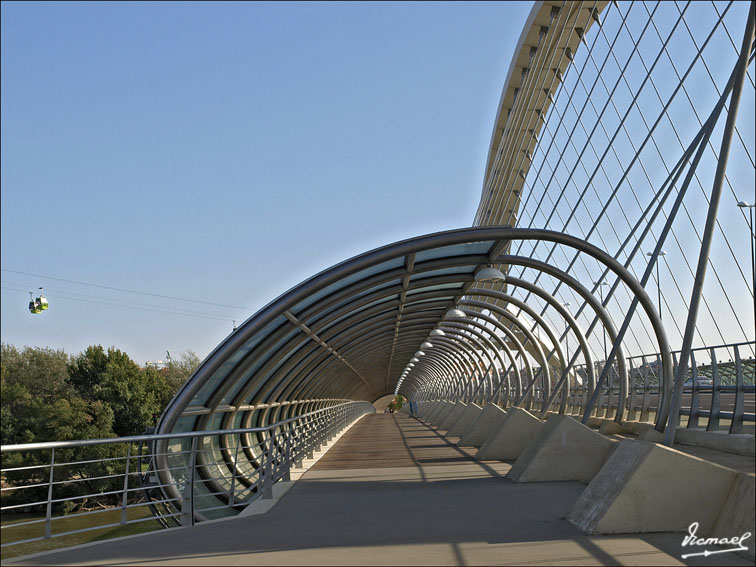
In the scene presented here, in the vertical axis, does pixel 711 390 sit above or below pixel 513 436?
Result: above

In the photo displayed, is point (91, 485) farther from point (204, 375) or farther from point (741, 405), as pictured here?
point (741, 405)

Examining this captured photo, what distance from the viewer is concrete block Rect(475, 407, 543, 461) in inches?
655

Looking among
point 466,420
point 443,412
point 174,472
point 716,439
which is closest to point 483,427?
point 466,420

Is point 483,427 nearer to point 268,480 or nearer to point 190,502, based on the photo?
point 268,480

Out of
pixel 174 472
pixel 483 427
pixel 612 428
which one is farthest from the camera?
pixel 483 427

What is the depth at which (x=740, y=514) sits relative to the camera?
6613 millimetres

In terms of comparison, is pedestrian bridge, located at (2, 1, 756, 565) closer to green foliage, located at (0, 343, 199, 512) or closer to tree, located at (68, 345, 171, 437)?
green foliage, located at (0, 343, 199, 512)

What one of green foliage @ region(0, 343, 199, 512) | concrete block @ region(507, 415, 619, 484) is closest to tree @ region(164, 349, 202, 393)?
green foliage @ region(0, 343, 199, 512)

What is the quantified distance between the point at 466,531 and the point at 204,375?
7464 mm

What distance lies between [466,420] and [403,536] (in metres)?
19.3

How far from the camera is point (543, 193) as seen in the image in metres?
40.1

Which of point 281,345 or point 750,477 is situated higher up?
point 281,345

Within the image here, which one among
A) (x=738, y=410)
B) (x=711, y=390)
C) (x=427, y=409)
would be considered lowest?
A: (x=738, y=410)

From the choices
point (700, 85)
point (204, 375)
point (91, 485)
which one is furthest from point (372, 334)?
point (91, 485)
